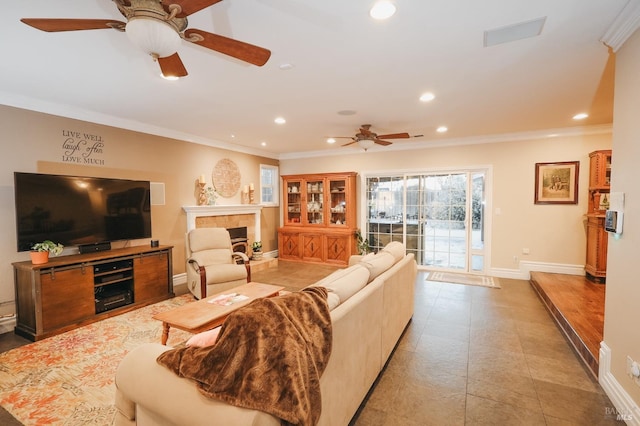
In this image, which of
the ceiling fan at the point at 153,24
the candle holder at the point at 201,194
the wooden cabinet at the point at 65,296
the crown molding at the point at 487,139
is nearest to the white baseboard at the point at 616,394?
the ceiling fan at the point at 153,24

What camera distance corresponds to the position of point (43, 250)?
10.6 feet

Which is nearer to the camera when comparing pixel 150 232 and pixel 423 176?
pixel 150 232

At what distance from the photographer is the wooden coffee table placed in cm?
249

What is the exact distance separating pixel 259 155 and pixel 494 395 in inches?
239

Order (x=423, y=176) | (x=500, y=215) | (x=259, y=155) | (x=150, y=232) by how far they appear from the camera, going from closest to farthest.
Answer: (x=150, y=232)
(x=500, y=215)
(x=423, y=176)
(x=259, y=155)

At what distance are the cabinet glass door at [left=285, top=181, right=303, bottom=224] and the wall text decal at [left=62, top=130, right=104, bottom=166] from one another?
3868 mm

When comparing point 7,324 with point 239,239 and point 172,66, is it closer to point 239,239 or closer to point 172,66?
point 239,239

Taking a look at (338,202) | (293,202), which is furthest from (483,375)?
(293,202)

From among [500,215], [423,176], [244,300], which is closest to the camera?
[244,300]

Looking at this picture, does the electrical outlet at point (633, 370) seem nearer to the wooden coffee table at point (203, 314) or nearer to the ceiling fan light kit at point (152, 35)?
the wooden coffee table at point (203, 314)

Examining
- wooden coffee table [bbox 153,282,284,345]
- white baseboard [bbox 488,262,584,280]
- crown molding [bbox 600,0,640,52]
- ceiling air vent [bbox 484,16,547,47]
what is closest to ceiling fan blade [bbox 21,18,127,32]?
wooden coffee table [bbox 153,282,284,345]

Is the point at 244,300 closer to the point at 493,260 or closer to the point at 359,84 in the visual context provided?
the point at 359,84

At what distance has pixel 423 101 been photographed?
3.53m

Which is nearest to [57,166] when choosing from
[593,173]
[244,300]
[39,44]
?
[39,44]
